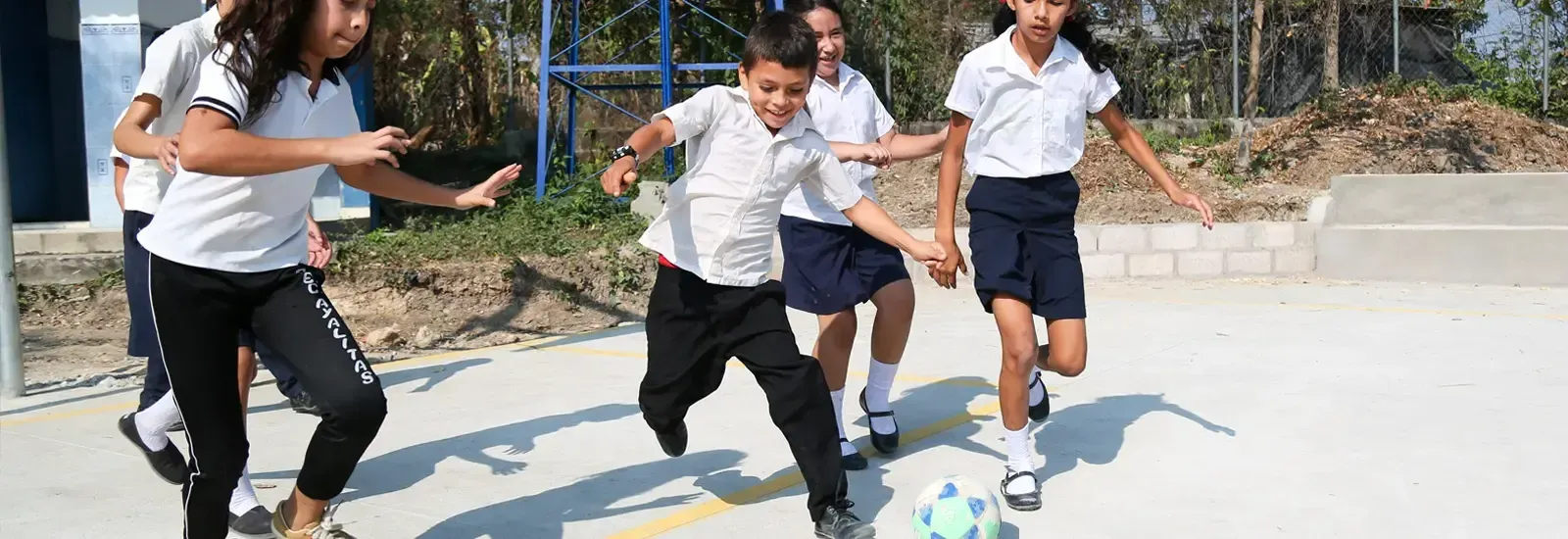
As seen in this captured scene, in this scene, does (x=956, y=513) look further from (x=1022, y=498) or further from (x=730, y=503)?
(x=730, y=503)

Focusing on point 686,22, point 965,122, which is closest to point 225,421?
point 965,122

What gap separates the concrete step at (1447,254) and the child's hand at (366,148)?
9450 millimetres

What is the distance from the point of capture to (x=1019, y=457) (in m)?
4.29

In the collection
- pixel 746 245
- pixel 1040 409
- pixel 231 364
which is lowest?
pixel 1040 409

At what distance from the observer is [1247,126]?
43.5 feet

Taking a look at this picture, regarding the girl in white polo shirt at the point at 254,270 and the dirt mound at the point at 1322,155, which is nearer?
the girl in white polo shirt at the point at 254,270

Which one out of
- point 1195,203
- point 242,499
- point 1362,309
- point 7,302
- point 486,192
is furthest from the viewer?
point 1362,309

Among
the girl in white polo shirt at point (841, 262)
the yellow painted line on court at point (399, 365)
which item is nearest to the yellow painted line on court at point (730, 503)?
the girl in white polo shirt at point (841, 262)

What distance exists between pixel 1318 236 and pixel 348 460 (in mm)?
9428

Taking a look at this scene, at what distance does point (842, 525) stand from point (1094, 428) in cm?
189

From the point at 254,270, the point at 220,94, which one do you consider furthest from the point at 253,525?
the point at 220,94

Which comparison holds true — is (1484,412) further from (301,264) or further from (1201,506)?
(301,264)

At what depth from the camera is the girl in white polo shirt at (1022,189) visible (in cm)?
433

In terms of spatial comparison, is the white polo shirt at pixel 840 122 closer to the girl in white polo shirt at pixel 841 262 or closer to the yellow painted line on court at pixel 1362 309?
the girl in white polo shirt at pixel 841 262
